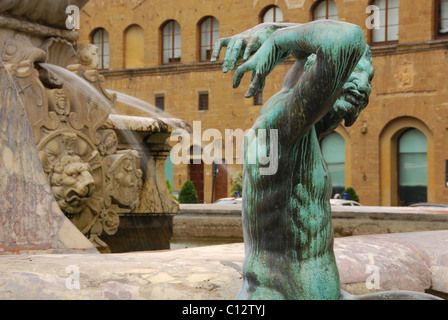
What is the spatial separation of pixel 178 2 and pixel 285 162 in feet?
86.4

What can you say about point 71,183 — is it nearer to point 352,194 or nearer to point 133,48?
point 352,194

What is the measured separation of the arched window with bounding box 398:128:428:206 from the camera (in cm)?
2314

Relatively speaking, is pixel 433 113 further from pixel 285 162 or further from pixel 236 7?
pixel 285 162

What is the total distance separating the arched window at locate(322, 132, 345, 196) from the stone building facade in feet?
0.11

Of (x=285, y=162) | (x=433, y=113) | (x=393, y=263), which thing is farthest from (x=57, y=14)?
(x=433, y=113)

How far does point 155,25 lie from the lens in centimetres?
2780

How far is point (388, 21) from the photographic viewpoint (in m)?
23.7

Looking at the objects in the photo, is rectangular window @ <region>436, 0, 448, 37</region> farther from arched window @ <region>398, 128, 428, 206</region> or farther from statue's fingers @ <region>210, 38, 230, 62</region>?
statue's fingers @ <region>210, 38, 230, 62</region>

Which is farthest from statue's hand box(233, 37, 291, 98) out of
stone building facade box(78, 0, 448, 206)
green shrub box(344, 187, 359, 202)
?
stone building facade box(78, 0, 448, 206)

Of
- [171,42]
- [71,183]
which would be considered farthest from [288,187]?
[171,42]

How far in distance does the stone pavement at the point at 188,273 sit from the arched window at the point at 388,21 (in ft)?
70.7

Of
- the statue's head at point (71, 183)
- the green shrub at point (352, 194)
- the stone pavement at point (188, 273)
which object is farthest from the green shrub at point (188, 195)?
the stone pavement at point (188, 273)

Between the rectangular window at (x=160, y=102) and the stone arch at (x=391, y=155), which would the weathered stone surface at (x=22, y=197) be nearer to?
the stone arch at (x=391, y=155)

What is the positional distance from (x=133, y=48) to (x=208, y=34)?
331 centimetres
